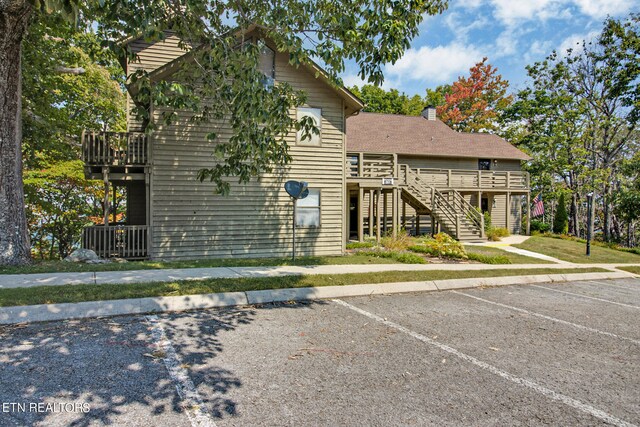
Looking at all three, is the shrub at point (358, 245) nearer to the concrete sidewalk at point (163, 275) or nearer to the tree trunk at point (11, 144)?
the concrete sidewalk at point (163, 275)

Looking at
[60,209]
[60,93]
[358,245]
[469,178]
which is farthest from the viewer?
[469,178]

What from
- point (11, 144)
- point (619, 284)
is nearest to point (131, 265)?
point (11, 144)

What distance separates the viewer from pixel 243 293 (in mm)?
6668

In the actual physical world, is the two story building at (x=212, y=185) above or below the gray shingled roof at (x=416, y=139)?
below

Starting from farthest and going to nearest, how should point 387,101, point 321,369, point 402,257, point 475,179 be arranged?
point 387,101
point 475,179
point 402,257
point 321,369

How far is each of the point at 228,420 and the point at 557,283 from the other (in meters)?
10.4

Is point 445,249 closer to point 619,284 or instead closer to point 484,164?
point 619,284

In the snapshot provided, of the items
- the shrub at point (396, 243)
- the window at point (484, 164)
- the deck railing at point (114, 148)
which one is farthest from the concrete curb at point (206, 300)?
the window at point (484, 164)

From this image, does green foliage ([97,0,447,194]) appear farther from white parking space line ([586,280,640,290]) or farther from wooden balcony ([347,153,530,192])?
wooden balcony ([347,153,530,192])

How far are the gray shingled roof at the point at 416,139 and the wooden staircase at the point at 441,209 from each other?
381 centimetres

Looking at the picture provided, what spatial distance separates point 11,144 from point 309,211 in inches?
333

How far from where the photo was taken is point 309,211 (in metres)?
13.8

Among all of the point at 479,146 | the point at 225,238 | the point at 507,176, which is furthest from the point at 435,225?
the point at 225,238

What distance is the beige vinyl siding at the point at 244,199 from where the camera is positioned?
12078 mm
